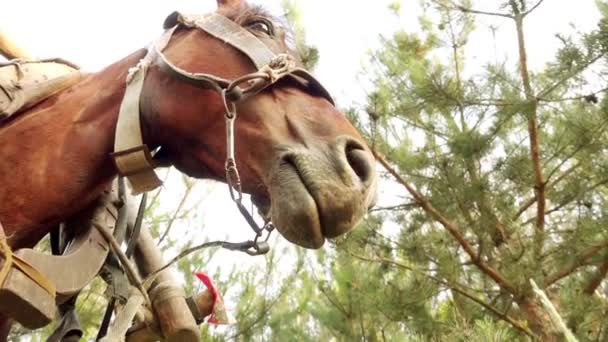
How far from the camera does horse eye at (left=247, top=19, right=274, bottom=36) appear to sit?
1572mm

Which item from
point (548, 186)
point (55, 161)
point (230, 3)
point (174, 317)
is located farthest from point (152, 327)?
point (548, 186)

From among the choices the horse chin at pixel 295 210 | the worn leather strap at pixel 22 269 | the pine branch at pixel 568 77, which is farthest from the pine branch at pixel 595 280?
the worn leather strap at pixel 22 269

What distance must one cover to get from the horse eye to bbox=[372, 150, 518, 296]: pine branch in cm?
369

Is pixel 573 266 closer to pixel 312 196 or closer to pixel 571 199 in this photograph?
pixel 571 199

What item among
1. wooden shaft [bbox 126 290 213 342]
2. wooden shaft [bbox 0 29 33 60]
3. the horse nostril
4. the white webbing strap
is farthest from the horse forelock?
wooden shaft [bbox 0 29 33 60]

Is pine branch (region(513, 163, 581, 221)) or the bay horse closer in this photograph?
the bay horse

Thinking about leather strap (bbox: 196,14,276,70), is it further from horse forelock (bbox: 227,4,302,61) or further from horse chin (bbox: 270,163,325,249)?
horse chin (bbox: 270,163,325,249)

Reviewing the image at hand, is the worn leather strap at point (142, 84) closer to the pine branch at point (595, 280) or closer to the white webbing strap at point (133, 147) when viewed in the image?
the white webbing strap at point (133, 147)

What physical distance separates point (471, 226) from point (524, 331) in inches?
40.1

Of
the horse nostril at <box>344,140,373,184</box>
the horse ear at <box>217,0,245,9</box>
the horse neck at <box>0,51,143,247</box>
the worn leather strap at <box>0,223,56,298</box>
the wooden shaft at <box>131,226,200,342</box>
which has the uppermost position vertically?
the horse ear at <box>217,0,245,9</box>

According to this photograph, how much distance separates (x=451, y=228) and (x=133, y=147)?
4236 mm

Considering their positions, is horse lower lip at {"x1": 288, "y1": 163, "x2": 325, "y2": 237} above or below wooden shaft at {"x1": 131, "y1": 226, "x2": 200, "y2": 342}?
above

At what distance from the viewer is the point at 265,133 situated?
1290 millimetres

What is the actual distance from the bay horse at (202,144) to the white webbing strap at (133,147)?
0.02 m
